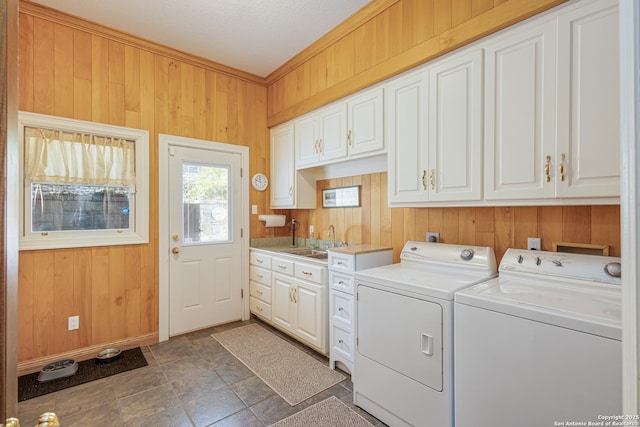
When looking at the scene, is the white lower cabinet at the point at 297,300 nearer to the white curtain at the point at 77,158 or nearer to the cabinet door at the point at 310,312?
the cabinet door at the point at 310,312

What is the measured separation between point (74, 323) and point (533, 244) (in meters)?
3.70

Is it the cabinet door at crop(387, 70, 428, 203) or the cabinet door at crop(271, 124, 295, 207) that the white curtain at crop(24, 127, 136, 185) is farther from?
the cabinet door at crop(387, 70, 428, 203)

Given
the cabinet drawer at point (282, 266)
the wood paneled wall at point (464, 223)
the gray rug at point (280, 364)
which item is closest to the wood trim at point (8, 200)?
the gray rug at point (280, 364)

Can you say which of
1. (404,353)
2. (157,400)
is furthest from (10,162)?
(157,400)

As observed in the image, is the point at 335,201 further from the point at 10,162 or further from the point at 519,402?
the point at 10,162

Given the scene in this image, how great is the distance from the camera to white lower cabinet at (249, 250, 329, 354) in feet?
8.72

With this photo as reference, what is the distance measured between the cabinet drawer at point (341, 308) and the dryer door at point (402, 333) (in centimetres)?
32

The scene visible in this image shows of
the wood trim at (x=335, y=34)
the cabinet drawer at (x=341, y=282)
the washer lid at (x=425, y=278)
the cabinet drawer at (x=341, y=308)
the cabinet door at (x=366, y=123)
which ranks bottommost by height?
the cabinet drawer at (x=341, y=308)

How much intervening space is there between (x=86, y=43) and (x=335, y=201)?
2766 mm

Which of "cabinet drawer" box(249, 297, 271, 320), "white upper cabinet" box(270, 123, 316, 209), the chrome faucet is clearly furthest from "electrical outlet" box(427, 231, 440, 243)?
"cabinet drawer" box(249, 297, 271, 320)

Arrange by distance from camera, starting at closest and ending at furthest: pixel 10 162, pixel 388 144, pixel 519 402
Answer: pixel 10 162 → pixel 519 402 → pixel 388 144

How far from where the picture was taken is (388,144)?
236 cm

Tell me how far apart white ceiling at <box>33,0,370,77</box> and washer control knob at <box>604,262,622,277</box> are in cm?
246

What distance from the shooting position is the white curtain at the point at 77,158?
8.21ft
